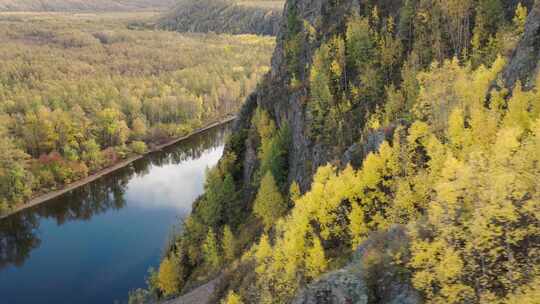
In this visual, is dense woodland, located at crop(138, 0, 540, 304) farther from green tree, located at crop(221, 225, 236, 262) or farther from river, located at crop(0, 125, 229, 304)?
river, located at crop(0, 125, 229, 304)

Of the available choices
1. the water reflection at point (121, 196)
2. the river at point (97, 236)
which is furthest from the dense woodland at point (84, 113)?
the river at point (97, 236)

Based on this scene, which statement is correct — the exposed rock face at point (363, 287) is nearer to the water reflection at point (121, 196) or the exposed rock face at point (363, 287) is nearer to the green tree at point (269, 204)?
the green tree at point (269, 204)

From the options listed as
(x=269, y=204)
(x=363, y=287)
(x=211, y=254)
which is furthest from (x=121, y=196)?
(x=363, y=287)

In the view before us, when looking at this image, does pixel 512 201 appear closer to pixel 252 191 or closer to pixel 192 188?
pixel 252 191

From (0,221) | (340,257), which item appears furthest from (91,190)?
(340,257)

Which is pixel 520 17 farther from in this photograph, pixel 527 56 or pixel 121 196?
pixel 121 196

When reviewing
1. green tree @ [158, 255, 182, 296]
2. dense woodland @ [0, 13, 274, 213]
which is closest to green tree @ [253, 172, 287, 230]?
green tree @ [158, 255, 182, 296]
